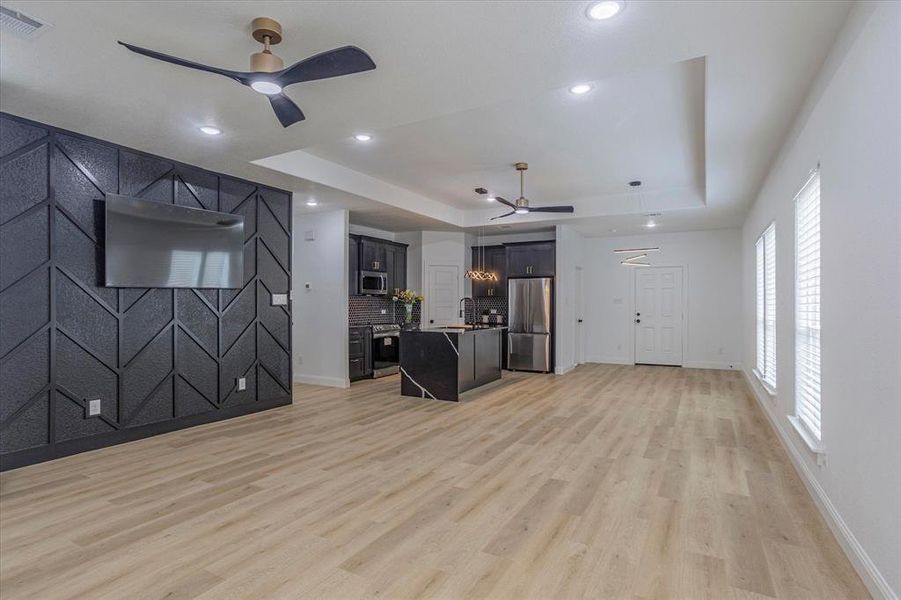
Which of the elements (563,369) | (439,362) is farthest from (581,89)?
(563,369)

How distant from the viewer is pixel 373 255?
834cm

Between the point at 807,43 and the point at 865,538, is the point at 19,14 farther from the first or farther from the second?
the point at 865,538

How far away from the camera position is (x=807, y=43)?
8.30 feet

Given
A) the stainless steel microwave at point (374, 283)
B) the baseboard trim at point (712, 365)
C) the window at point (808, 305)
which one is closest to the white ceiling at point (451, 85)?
the window at point (808, 305)

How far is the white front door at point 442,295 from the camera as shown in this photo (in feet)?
30.0

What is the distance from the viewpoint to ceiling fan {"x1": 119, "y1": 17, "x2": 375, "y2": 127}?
2.27 m

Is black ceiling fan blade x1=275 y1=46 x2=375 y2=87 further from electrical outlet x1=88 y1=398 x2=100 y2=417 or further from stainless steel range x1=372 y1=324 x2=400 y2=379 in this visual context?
stainless steel range x1=372 y1=324 x2=400 y2=379

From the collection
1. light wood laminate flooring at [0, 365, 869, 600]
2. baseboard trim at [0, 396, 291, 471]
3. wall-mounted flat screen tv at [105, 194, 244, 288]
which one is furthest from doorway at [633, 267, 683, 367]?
wall-mounted flat screen tv at [105, 194, 244, 288]

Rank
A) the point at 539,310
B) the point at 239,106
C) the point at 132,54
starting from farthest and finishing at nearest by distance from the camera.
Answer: the point at 539,310
the point at 239,106
the point at 132,54

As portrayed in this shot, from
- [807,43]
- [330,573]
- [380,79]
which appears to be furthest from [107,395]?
[807,43]

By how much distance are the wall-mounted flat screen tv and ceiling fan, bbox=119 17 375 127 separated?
2.29 metres

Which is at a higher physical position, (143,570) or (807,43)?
(807,43)

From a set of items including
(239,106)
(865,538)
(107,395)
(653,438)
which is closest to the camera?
(865,538)

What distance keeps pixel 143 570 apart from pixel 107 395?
2.50 meters
